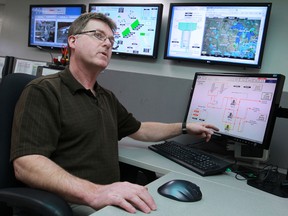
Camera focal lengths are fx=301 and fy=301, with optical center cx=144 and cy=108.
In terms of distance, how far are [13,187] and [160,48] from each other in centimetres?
137

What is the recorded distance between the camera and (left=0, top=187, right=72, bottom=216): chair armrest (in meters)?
0.81

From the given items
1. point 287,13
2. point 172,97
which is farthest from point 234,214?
point 287,13

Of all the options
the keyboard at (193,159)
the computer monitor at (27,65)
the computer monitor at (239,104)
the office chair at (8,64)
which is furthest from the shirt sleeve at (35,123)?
the office chair at (8,64)

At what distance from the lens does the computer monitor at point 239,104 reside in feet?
4.46

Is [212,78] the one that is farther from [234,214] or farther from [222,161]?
[234,214]

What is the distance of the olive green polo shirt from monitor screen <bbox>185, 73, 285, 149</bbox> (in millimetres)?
562

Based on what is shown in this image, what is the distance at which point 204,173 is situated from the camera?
48.3 inches

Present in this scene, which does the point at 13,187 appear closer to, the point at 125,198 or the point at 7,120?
the point at 7,120

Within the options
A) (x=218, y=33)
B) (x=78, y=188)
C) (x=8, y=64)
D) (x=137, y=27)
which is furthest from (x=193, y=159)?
(x=8, y=64)

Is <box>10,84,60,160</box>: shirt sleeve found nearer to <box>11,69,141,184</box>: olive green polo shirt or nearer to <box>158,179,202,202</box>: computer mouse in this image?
<box>11,69,141,184</box>: olive green polo shirt

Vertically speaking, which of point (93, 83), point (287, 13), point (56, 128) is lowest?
point (56, 128)

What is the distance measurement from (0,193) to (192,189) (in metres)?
0.59

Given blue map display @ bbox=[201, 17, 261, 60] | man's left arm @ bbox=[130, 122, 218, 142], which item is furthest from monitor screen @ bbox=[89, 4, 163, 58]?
man's left arm @ bbox=[130, 122, 218, 142]

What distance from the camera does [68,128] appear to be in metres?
1.12
